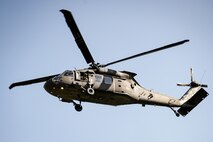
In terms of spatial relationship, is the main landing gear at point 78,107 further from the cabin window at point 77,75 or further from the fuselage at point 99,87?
the cabin window at point 77,75

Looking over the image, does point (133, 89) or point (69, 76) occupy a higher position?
point (69, 76)

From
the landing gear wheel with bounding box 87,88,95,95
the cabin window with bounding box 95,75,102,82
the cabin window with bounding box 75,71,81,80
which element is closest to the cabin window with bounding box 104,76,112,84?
the cabin window with bounding box 95,75,102,82

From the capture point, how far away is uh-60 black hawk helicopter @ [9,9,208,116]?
21.7m

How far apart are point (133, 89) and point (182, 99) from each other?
18.3 ft

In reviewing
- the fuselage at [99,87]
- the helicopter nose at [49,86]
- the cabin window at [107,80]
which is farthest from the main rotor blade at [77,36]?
the helicopter nose at [49,86]

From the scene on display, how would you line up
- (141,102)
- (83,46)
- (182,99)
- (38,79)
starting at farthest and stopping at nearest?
(182,99)
(141,102)
(38,79)
(83,46)

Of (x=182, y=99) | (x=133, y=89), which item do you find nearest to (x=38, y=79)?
(x=133, y=89)

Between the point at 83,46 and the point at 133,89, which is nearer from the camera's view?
the point at 83,46

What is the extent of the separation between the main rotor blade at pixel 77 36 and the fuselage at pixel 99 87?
95 centimetres

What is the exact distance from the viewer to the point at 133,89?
2459 cm

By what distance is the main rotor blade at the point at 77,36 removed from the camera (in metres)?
20.3

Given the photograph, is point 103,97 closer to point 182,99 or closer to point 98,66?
point 98,66

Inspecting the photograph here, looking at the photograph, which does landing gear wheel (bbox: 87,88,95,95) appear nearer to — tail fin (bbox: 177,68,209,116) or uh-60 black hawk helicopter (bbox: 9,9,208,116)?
uh-60 black hawk helicopter (bbox: 9,9,208,116)

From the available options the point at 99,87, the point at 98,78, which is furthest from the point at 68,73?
the point at 99,87
